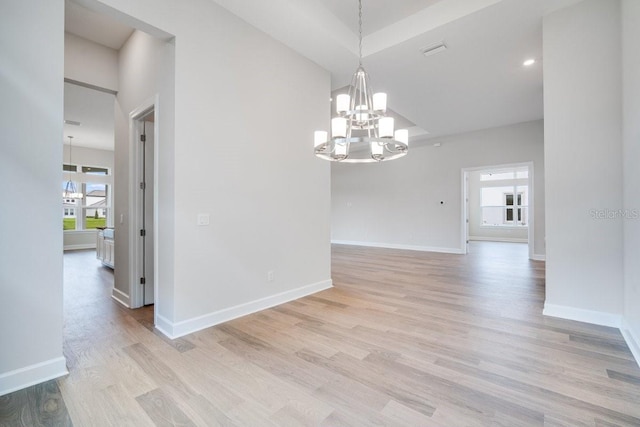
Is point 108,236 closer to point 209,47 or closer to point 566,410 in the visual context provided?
point 209,47

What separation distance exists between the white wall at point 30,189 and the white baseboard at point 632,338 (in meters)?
4.27

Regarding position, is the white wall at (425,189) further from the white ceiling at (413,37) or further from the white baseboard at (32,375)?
the white baseboard at (32,375)

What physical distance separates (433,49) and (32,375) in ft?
16.4

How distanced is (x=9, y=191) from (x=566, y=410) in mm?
3685

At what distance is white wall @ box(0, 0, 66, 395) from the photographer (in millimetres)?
1888

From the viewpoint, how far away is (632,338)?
7.83ft

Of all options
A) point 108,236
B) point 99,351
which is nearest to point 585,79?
point 99,351

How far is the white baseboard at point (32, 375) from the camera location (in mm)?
1869

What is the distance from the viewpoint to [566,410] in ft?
5.46

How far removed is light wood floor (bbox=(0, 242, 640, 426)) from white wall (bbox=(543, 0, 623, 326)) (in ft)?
1.22

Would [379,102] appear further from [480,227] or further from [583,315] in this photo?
[480,227]

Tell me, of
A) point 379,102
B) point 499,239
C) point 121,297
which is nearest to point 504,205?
point 499,239

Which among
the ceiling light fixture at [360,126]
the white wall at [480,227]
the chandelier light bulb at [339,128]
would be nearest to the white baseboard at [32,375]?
the ceiling light fixture at [360,126]

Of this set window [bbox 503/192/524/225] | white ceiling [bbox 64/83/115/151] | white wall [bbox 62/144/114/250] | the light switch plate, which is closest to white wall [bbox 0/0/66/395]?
the light switch plate
